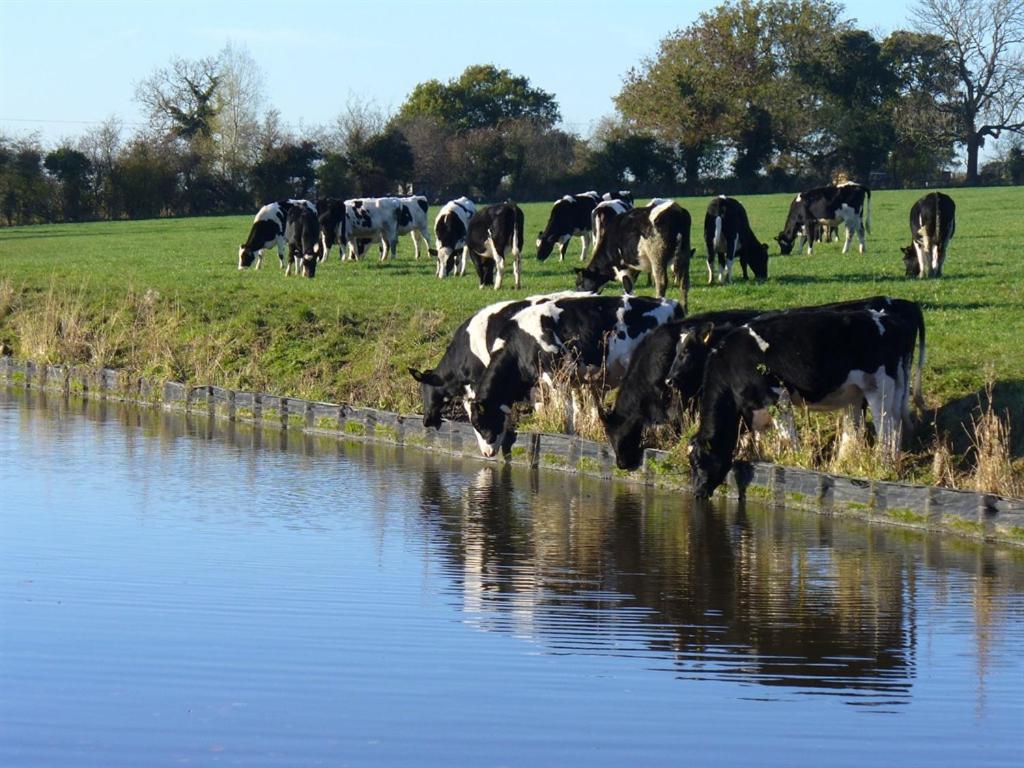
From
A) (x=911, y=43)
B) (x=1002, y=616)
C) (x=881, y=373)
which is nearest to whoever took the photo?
(x=1002, y=616)

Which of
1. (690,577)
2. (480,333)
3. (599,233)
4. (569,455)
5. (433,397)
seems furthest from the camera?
(599,233)

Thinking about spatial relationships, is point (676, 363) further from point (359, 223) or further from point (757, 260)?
point (359, 223)

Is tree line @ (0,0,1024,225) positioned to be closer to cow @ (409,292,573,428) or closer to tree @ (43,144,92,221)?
tree @ (43,144,92,221)

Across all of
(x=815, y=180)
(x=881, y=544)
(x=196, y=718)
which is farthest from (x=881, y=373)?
(x=815, y=180)

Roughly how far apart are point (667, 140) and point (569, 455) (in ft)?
224

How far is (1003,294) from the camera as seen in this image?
22141 millimetres

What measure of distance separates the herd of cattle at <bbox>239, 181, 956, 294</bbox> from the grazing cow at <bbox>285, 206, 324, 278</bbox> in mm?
29

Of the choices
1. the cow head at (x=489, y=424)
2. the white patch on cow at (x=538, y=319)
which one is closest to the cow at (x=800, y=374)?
the white patch on cow at (x=538, y=319)

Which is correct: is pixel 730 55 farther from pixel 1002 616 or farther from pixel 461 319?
pixel 1002 616

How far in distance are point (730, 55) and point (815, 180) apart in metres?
13.2

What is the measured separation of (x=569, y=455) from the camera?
16688mm

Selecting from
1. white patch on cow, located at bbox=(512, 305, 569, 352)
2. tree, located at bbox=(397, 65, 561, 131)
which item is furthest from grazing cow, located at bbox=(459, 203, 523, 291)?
tree, located at bbox=(397, 65, 561, 131)

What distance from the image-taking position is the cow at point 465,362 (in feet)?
58.0

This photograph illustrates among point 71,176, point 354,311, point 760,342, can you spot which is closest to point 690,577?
point 760,342
